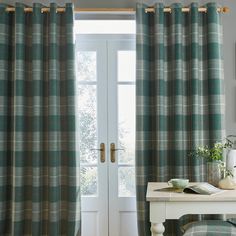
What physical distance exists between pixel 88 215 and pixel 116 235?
1.02 feet

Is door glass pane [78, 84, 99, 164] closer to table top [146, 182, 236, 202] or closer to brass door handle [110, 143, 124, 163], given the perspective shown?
brass door handle [110, 143, 124, 163]

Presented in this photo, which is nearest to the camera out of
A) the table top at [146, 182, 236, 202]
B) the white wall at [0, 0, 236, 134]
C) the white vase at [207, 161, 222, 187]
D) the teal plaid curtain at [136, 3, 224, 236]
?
the table top at [146, 182, 236, 202]

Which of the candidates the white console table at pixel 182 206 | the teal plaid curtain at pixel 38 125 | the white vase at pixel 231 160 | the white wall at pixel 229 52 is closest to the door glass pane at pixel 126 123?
the teal plaid curtain at pixel 38 125

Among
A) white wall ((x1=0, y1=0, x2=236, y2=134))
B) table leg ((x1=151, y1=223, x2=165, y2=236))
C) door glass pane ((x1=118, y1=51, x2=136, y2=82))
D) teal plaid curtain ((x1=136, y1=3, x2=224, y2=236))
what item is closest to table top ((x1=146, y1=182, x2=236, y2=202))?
table leg ((x1=151, y1=223, x2=165, y2=236))

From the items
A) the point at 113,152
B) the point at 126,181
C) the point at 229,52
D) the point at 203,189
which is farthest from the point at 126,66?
the point at 203,189

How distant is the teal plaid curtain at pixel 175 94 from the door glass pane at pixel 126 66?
212mm

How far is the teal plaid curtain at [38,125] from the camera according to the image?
10.2 feet

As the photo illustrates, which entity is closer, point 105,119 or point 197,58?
point 197,58

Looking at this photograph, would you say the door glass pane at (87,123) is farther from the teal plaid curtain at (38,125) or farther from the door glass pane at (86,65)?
the teal plaid curtain at (38,125)

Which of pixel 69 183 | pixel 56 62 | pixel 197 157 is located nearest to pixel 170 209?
pixel 197 157

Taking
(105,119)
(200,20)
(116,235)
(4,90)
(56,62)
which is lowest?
(116,235)

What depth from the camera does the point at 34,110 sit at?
3148 mm

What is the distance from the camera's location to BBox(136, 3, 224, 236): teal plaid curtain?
3.12m

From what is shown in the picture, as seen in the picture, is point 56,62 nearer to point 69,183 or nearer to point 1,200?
point 69,183
